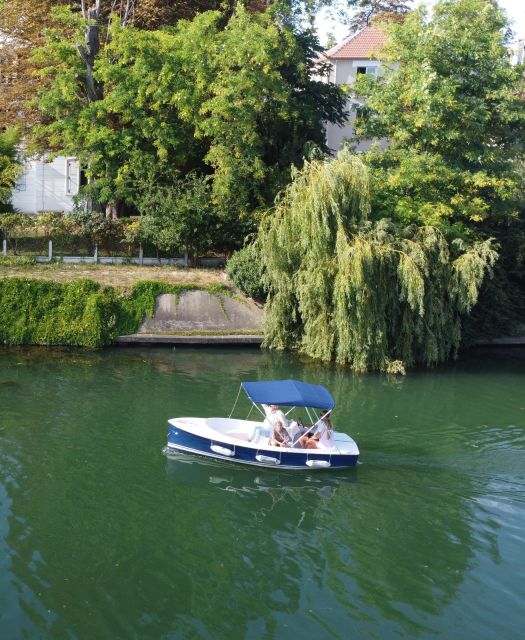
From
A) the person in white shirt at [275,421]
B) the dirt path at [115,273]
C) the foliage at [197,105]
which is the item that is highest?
the foliage at [197,105]

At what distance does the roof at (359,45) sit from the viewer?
4488cm

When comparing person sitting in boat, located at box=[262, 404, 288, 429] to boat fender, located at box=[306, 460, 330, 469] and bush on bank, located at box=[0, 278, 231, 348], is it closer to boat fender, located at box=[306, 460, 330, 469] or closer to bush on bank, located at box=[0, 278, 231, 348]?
boat fender, located at box=[306, 460, 330, 469]

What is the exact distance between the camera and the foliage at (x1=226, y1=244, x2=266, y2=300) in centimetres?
3008

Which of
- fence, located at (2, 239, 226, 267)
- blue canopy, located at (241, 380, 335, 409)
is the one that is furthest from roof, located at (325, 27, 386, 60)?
blue canopy, located at (241, 380, 335, 409)

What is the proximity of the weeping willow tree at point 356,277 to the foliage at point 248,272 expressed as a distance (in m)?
2.25

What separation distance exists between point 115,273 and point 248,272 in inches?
243

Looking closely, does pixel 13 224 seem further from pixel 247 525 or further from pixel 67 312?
pixel 247 525

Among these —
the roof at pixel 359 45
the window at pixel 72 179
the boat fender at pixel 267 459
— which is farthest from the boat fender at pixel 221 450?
the roof at pixel 359 45

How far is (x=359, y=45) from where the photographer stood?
4550cm

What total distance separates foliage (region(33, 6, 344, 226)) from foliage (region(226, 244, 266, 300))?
300 centimetres

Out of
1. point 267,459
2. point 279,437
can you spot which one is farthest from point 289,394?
point 267,459

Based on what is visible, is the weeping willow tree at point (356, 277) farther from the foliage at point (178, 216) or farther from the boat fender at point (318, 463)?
the boat fender at point (318, 463)

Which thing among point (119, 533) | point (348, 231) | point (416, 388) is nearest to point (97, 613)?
point (119, 533)

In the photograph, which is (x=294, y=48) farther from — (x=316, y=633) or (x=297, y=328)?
(x=316, y=633)
